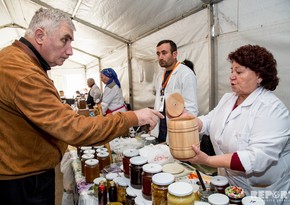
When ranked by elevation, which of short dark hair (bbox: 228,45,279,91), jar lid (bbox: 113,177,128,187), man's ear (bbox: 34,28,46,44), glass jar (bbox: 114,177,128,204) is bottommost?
glass jar (bbox: 114,177,128,204)

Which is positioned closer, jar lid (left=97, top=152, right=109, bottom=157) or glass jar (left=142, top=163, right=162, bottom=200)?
glass jar (left=142, top=163, right=162, bottom=200)

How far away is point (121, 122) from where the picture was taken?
0.89 meters

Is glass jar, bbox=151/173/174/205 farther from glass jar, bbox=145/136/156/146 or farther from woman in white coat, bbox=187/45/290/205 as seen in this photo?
glass jar, bbox=145/136/156/146

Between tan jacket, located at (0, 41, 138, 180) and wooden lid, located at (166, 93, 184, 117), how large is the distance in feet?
0.64

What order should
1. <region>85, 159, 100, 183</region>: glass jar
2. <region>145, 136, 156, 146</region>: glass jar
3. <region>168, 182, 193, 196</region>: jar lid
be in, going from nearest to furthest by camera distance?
<region>168, 182, 193, 196</region>: jar lid → <region>85, 159, 100, 183</region>: glass jar → <region>145, 136, 156, 146</region>: glass jar

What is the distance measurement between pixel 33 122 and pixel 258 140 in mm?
922

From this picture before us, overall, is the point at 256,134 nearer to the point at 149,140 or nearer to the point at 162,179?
the point at 162,179

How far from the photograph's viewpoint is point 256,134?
991mm

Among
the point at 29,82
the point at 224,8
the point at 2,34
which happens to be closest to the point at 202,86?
the point at 224,8

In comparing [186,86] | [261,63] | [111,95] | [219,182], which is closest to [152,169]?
[219,182]

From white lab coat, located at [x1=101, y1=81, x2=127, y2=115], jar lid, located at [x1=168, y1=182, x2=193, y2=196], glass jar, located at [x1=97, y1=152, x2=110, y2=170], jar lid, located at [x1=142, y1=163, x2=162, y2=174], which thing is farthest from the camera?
white lab coat, located at [x1=101, y1=81, x2=127, y2=115]

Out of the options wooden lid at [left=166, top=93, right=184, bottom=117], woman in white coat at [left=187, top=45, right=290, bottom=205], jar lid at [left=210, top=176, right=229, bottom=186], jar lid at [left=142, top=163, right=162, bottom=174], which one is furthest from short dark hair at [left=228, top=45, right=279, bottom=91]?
jar lid at [left=142, top=163, right=162, bottom=174]

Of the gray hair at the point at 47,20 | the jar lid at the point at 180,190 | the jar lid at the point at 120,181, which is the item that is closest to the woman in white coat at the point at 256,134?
the jar lid at the point at 180,190

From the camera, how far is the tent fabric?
1.70m
